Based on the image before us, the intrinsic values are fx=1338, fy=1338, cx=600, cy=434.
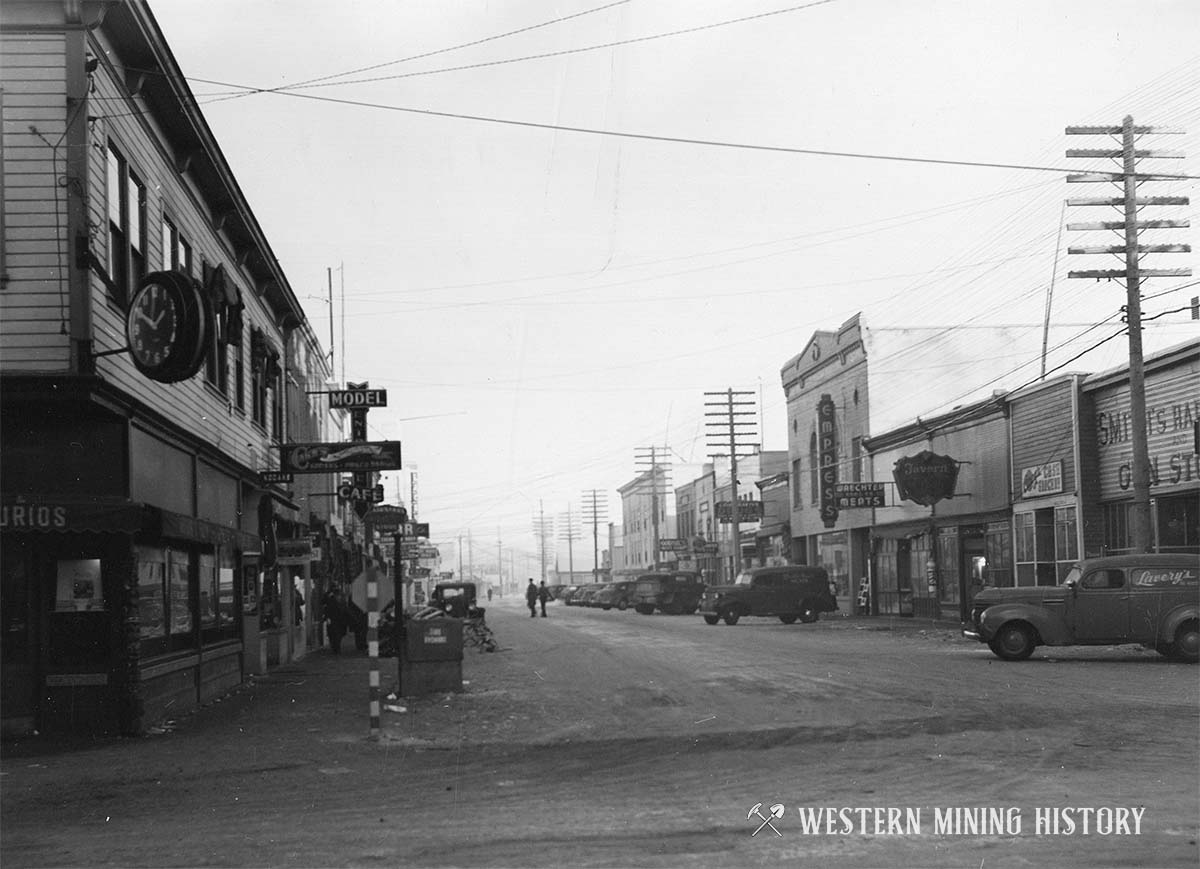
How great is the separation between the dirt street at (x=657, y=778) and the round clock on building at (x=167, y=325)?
415 centimetres

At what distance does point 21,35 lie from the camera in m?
14.9

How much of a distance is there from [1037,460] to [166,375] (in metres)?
29.2

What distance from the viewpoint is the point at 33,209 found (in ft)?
48.4

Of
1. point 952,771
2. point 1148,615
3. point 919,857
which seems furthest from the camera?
point 1148,615

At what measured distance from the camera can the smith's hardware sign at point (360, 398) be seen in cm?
2169

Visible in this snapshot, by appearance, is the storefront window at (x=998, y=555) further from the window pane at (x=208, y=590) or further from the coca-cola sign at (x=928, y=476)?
the window pane at (x=208, y=590)

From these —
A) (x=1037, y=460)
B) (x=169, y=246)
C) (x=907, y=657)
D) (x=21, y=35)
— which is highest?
(x=21, y=35)

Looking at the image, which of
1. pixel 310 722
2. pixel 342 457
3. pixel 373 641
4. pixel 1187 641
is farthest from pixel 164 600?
pixel 1187 641

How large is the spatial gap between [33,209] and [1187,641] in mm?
19665

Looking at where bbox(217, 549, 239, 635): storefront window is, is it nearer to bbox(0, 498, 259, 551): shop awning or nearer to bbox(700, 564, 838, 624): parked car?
bbox(0, 498, 259, 551): shop awning

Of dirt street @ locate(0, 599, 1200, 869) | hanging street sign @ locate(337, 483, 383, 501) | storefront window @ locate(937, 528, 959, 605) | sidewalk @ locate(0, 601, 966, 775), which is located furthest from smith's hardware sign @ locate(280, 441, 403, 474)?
storefront window @ locate(937, 528, 959, 605)

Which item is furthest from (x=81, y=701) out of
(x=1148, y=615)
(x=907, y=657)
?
(x=1148, y=615)

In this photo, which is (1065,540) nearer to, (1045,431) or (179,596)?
(1045,431)

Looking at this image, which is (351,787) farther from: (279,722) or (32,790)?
(279,722)
